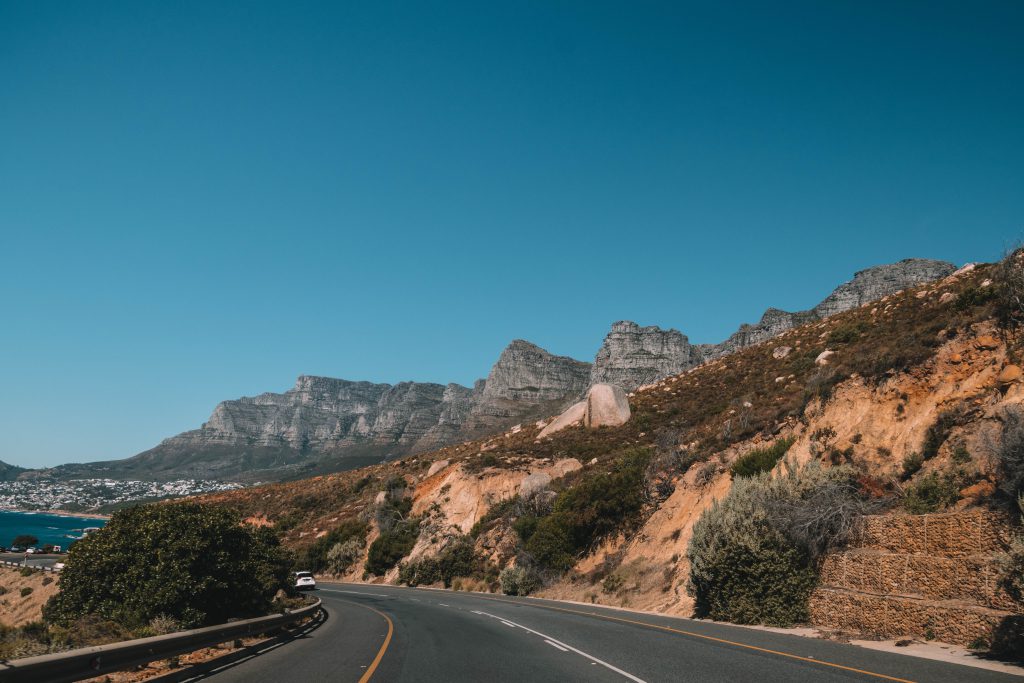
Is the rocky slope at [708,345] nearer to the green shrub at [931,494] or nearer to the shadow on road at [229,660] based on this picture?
the green shrub at [931,494]

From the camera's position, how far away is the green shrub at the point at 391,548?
164ft

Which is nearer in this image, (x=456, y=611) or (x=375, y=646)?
(x=375, y=646)

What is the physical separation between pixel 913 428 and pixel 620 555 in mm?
14536

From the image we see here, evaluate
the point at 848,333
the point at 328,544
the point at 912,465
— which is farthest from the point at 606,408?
the point at 912,465

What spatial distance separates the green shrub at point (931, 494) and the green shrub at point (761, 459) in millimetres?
8462

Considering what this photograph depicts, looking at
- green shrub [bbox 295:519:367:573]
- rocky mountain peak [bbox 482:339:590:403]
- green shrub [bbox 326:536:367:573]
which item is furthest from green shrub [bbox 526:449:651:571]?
rocky mountain peak [bbox 482:339:590:403]

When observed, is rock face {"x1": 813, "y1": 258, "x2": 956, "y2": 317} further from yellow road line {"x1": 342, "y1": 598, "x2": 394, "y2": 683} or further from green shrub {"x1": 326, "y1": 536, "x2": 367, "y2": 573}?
yellow road line {"x1": 342, "y1": 598, "x2": 394, "y2": 683}

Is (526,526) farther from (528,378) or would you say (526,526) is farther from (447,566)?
(528,378)

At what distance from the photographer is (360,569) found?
5356cm

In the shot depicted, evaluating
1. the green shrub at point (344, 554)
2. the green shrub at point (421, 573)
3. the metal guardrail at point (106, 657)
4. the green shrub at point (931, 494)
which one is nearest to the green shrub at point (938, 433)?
the green shrub at point (931, 494)

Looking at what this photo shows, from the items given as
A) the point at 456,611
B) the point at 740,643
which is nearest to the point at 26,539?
the point at 456,611

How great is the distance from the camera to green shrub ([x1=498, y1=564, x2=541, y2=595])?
3394cm

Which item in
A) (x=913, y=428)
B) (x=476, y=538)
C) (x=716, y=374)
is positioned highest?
(x=716, y=374)

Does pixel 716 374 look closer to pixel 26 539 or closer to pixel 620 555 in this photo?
pixel 620 555
